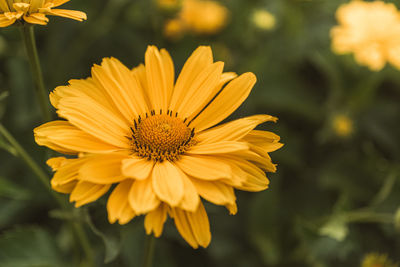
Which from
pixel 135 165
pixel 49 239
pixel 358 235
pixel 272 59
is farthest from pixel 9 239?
pixel 272 59

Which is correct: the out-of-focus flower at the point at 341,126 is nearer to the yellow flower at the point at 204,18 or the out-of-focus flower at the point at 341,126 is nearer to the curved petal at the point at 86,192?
the yellow flower at the point at 204,18

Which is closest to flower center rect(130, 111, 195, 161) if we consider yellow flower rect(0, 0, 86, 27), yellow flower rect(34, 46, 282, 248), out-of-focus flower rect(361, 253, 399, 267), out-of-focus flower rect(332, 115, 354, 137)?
yellow flower rect(34, 46, 282, 248)

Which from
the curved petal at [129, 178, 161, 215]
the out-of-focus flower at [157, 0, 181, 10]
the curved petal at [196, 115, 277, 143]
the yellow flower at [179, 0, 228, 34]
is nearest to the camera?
the curved petal at [129, 178, 161, 215]

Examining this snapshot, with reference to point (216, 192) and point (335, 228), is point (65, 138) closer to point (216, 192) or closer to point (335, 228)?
point (216, 192)

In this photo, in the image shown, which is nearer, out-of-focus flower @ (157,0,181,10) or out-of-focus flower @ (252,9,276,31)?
out-of-focus flower @ (157,0,181,10)

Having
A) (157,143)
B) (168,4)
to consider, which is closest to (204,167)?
(157,143)

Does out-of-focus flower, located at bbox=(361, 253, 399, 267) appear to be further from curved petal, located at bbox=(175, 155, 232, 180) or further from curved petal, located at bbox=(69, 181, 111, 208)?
curved petal, located at bbox=(69, 181, 111, 208)

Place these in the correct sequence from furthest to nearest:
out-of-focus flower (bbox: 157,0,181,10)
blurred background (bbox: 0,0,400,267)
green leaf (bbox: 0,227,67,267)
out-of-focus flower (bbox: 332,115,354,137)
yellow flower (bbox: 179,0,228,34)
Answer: yellow flower (bbox: 179,0,228,34)
out-of-focus flower (bbox: 332,115,354,137)
out-of-focus flower (bbox: 157,0,181,10)
blurred background (bbox: 0,0,400,267)
green leaf (bbox: 0,227,67,267)
